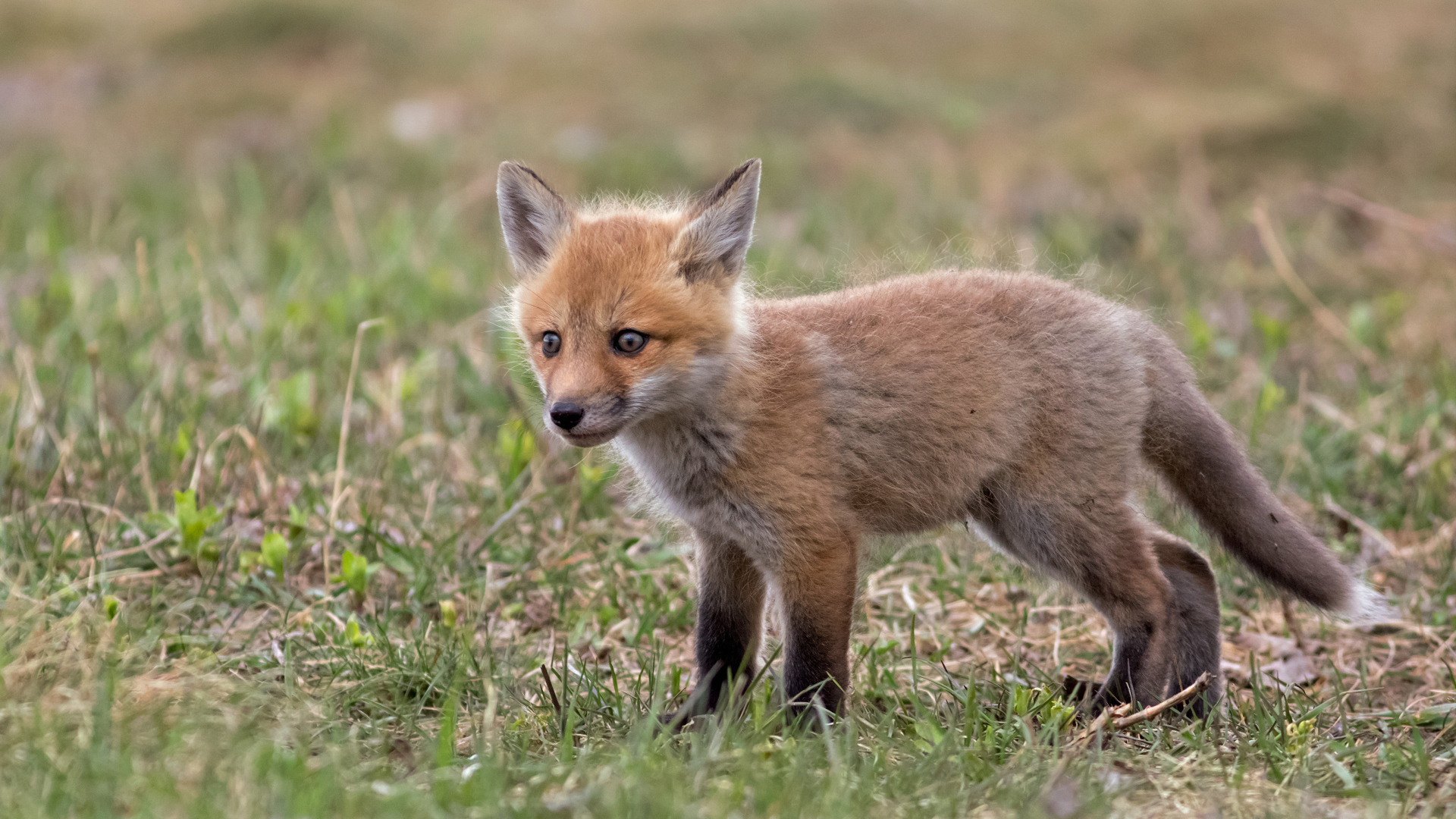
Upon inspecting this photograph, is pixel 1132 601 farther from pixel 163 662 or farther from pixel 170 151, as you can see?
pixel 170 151

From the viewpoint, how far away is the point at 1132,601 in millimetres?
3824

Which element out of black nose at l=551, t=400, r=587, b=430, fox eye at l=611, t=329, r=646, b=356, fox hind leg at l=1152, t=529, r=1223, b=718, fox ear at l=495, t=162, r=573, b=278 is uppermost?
fox ear at l=495, t=162, r=573, b=278

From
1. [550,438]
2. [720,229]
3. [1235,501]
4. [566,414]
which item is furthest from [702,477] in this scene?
[550,438]

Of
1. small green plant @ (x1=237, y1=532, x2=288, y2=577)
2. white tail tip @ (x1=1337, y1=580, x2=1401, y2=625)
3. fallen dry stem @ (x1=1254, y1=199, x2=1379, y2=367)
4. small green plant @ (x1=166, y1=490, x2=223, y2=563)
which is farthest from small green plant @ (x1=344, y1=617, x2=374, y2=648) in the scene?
fallen dry stem @ (x1=1254, y1=199, x2=1379, y2=367)

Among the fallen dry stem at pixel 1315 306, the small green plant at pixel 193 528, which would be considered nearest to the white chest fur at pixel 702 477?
the small green plant at pixel 193 528

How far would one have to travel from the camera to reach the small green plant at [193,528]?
4250 millimetres

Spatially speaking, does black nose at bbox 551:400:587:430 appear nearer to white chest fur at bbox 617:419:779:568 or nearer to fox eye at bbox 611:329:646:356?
fox eye at bbox 611:329:646:356

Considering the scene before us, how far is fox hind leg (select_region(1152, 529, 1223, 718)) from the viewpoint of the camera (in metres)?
3.94

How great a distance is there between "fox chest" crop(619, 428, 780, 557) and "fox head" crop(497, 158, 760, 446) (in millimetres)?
119

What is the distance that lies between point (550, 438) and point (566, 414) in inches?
80.1

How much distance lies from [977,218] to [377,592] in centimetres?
528

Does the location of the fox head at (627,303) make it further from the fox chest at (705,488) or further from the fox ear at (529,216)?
the fox chest at (705,488)

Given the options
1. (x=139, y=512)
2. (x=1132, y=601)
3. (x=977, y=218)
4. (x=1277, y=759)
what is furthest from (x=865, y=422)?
(x=977, y=218)

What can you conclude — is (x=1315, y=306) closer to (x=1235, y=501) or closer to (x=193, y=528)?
(x=1235, y=501)
